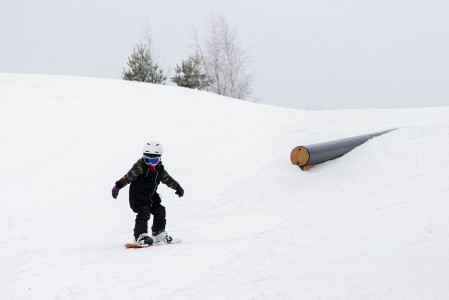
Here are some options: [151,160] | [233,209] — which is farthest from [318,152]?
[151,160]

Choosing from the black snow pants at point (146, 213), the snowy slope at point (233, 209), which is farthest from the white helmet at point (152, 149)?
the snowy slope at point (233, 209)

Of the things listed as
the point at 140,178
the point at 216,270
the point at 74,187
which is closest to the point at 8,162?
the point at 74,187

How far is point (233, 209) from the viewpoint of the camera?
313 inches

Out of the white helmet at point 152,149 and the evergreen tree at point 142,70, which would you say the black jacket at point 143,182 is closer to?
the white helmet at point 152,149

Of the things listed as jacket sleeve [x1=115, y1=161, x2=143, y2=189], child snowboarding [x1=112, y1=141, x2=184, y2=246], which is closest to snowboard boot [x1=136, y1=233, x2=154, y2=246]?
child snowboarding [x1=112, y1=141, x2=184, y2=246]

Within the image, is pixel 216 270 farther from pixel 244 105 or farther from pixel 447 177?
pixel 244 105

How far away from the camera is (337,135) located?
1080 cm

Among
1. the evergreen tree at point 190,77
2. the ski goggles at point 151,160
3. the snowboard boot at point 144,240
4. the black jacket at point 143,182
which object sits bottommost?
the snowboard boot at point 144,240

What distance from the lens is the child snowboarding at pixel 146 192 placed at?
6172mm

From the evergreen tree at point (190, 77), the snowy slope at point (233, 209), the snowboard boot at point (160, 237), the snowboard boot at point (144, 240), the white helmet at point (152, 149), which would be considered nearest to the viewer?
the snowy slope at point (233, 209)

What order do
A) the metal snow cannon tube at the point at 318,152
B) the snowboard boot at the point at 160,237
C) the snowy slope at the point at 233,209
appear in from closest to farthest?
the snowy slope at the point at 233,209
the snowboard boot at the point at 160,237
the metal snow cannon tube at the point at 318,152

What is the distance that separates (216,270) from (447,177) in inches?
167

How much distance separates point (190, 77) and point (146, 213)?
94.2 feet

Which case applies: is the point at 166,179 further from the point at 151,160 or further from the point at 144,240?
the point at 144,240
